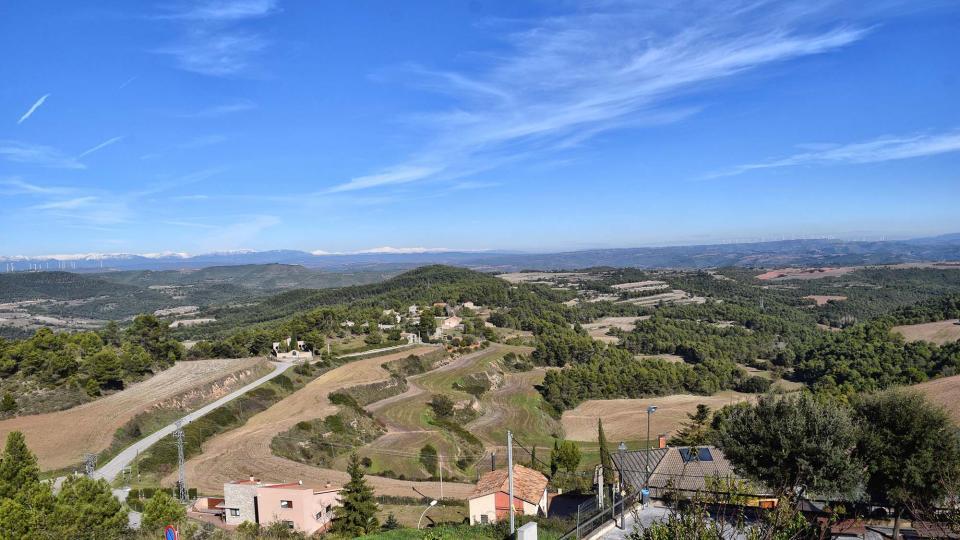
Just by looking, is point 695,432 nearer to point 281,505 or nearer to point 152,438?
point 281,505

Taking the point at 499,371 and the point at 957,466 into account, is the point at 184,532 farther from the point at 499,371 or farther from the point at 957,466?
the point at 499,371

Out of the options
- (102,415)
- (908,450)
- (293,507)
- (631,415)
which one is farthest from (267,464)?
(631,415)

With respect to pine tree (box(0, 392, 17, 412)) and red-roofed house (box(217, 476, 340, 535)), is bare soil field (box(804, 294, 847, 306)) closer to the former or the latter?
red-roofed house (box(217, 476, 340, 535))

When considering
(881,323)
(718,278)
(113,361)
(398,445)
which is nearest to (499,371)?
→ (398,445)

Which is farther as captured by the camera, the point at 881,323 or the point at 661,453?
the point at 881,323

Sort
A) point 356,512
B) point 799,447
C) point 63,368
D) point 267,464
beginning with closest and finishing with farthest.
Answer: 1. point 799,447
2. point 356,512
3. point 267,464
4. point 63,368

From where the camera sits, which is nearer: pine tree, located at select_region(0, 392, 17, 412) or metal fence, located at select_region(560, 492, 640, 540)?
metal fence, located at select_region(560, 492, 640, 540)

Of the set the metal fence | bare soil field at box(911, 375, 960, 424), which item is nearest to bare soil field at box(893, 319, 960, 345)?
bare soil field at box(911, 375, 960, 424)
